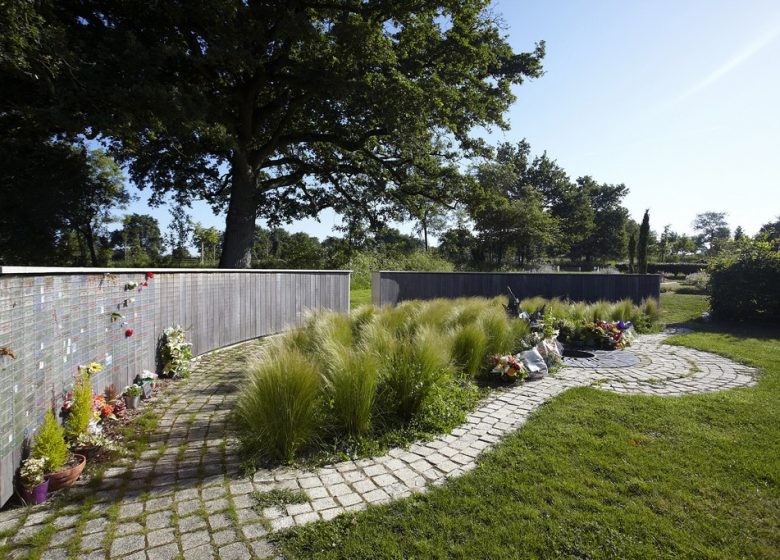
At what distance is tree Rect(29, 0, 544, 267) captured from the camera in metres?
8.88

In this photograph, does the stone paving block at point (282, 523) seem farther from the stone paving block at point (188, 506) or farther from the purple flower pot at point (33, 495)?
the purple flower pot at point (33, 495)

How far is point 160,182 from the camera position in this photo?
15.6 m

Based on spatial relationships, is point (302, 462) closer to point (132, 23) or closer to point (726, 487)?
point (726, 487)

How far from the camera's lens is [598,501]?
8.10ft

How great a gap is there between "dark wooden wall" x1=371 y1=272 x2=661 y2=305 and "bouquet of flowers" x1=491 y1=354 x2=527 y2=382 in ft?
22.7

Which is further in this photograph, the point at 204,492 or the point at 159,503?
the point at 204,492

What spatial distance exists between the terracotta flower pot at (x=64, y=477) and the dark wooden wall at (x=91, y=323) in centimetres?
21

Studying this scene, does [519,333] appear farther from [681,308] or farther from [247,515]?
[681,308]

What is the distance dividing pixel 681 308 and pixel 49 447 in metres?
16.9

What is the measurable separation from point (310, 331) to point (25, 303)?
328 centimetres

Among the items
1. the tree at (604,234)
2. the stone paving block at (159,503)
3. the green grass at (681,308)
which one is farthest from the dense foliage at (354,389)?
the tree at (604,234)

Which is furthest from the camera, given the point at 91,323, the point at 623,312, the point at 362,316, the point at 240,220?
the point at 240,220

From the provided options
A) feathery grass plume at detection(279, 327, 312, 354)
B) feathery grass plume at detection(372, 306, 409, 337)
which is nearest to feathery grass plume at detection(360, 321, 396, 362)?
feathery grass plume at detection(372, 306, 409, 337)

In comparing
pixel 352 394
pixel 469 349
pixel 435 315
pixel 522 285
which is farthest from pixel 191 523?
pixel 522 285
